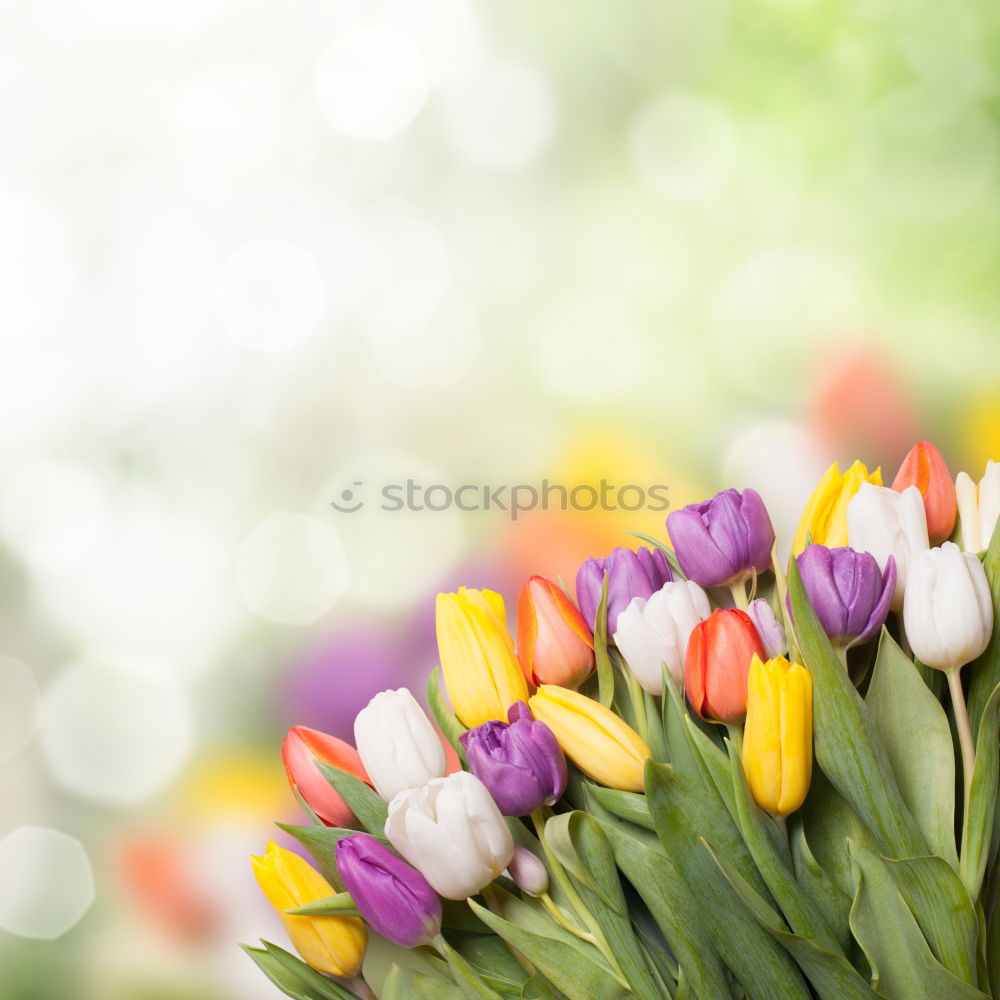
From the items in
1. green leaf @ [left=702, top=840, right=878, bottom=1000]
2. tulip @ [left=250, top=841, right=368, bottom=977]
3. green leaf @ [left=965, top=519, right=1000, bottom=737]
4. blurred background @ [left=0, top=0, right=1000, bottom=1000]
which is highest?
blurred background @ [left=0, top=0, right=1000, bottom=1000]

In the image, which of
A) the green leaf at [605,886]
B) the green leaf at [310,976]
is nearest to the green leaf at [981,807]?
the green leaf at [605,886]

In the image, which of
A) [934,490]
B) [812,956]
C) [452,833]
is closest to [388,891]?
[452,833]

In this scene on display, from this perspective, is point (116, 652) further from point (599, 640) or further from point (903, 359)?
point (903, 359)

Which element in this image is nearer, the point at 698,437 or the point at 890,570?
the point at 890,570

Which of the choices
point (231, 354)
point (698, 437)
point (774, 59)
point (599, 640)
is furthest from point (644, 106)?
point (599, 640)

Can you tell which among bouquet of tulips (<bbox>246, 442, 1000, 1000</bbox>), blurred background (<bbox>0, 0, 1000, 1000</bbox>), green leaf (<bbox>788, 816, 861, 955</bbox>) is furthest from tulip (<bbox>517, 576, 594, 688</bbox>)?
blurred background (<bbox>0, 0, 1000, 1000</bbox>)

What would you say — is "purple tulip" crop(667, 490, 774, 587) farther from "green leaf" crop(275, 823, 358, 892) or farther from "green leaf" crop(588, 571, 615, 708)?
"green leaf" crop(275, 823, 358, 892)
